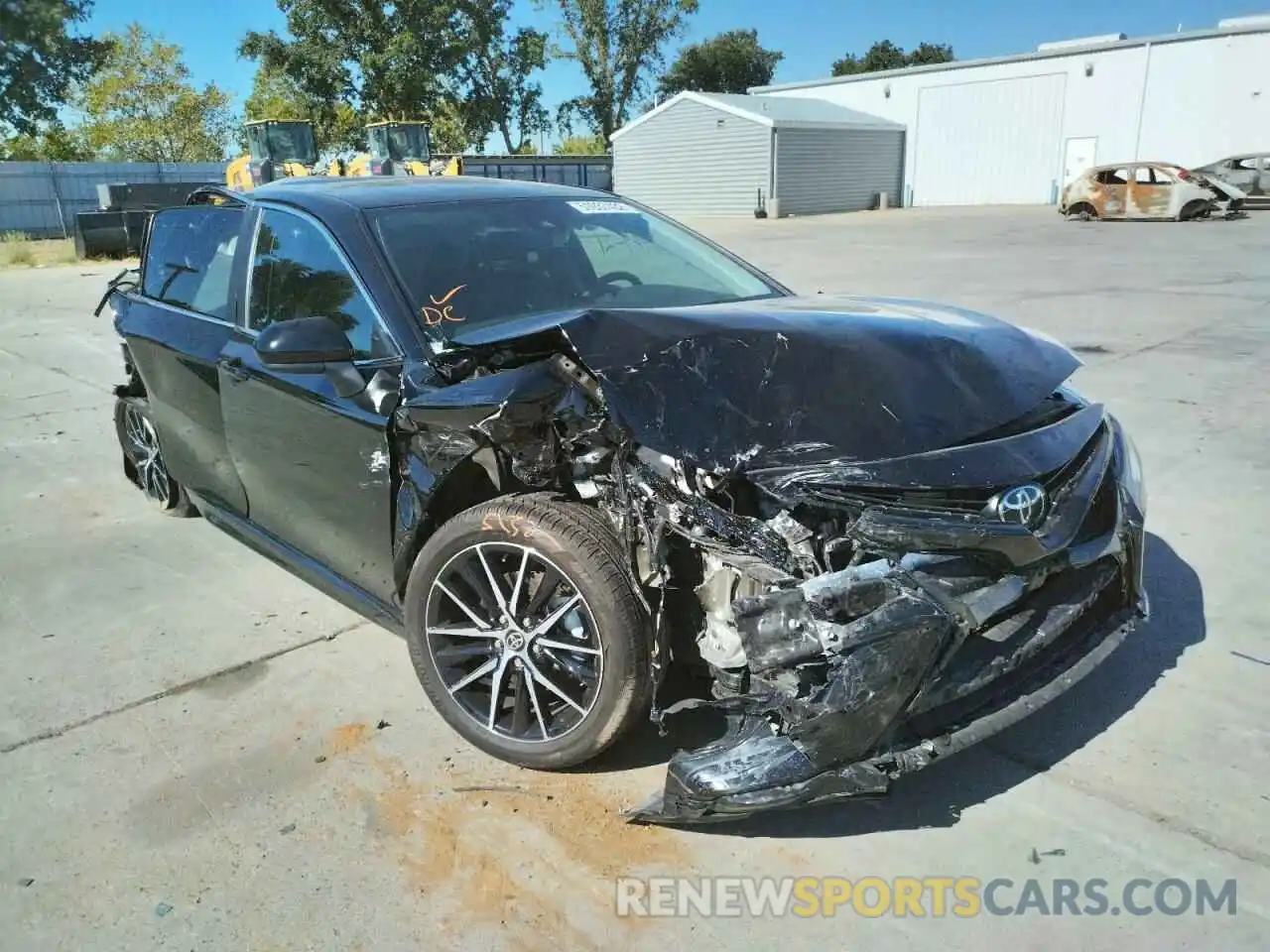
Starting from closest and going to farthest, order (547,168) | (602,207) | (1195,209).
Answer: (602,207) → (1195,209) → (547,168)

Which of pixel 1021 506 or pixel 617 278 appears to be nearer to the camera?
pixel 1021 506

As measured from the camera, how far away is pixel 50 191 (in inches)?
1199

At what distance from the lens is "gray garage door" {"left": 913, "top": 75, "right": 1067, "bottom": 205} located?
34000mm

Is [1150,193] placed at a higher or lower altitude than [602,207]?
lower

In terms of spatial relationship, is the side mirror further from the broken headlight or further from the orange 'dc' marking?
the broken headlight

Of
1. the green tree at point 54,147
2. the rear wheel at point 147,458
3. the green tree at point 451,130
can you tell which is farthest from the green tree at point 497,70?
the rear wheel at point 147,458

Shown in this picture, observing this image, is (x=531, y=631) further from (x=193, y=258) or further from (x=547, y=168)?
(x=547, y=168)

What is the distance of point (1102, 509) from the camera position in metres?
2.70

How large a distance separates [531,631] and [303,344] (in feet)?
3.88

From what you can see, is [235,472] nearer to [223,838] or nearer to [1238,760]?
[223,838]

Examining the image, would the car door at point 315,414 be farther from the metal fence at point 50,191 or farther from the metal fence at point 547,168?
the metal fence at point 50,191

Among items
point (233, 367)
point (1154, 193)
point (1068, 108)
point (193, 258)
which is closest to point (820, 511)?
point (233, 367)

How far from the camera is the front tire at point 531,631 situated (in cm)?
257

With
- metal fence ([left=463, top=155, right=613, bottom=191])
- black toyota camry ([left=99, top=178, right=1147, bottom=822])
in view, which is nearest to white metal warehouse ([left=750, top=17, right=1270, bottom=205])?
metal fence ([left=463, top=155, right=613, bottom=191])
